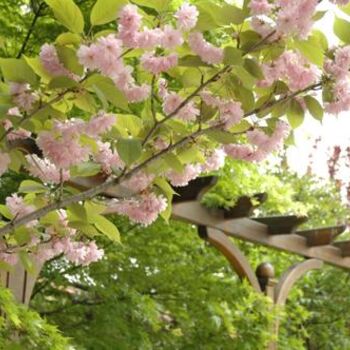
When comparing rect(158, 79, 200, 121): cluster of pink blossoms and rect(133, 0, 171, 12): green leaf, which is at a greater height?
rect(133, 0, 171, 12): green leaf

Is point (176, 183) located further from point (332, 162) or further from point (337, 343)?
point (332, 162)

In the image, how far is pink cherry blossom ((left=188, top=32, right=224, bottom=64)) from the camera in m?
1.32

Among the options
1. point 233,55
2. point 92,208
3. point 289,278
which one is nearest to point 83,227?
point 92,208

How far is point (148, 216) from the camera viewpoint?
1.62 m

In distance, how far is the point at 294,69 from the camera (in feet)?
4.64

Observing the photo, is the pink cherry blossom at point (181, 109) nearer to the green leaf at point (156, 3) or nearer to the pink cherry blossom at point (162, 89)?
the pink cherry blossom at point (162, 89)

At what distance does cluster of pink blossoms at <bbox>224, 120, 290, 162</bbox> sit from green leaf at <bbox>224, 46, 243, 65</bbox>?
24 centimetres

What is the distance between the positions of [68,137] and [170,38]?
26 centimetres

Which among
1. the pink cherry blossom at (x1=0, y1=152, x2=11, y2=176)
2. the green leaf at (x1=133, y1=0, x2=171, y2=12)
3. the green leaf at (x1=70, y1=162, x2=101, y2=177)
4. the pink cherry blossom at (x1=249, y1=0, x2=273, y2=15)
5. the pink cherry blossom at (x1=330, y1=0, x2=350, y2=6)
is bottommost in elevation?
the pink cherry blossom at (x1=0, y1=152, x2=11, y2=176)

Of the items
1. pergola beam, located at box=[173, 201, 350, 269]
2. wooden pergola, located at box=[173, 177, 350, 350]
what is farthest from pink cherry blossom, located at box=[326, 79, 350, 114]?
pergola beam, located at box=[173, 201, 350, 269]

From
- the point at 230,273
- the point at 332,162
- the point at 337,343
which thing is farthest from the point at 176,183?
the point at 332,162

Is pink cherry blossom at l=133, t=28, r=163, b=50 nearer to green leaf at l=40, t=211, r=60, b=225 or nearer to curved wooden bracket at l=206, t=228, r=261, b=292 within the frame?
green leaf at l=40, t=211, r=60, b=225

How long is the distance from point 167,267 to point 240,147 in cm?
301

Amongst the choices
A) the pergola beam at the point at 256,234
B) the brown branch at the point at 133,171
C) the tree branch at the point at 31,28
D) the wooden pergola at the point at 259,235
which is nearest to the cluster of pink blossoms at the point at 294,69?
the brown branch at the point at 133,171
